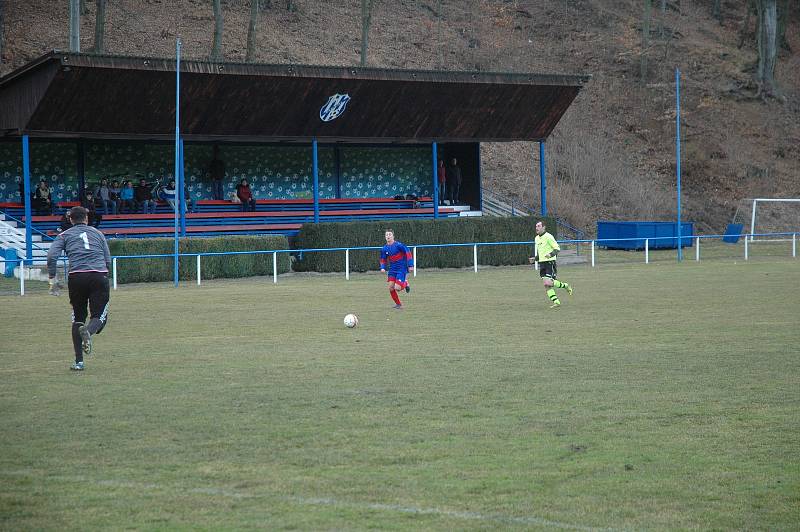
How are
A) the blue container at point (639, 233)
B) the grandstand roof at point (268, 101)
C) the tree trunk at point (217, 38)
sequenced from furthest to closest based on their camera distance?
1. the tree trunk at point (217, 38)
2. the blue container at point (639, 233)
3. the grandstand roof at point (268, 101)

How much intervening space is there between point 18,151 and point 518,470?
3515cm

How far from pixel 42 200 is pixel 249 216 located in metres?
7.36

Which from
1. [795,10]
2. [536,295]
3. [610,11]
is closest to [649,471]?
[536,295]

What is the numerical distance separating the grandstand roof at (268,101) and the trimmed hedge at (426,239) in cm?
433

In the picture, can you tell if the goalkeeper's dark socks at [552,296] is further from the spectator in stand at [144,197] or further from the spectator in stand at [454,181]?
the spectator in stand at [454,181]

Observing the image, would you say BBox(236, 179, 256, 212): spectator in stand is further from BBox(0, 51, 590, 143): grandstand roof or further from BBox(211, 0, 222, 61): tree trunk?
BBox(211, 0, 222, 61): tree trunk

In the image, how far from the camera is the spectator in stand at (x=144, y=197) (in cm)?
3925

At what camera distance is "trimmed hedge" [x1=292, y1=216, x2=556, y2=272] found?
37.5m

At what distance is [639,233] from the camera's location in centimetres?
4791

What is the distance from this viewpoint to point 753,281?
96.8 feet

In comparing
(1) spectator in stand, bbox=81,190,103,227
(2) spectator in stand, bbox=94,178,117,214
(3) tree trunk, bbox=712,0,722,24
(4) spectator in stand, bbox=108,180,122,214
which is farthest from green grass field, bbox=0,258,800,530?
(3) tree trunk, bbox=712,0,722,24

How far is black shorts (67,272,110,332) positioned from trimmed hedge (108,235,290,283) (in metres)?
18.6

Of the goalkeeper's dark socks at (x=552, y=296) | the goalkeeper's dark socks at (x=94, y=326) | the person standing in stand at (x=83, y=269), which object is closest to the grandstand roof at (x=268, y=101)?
the goalkeeper's dark socks at (x=552, y=296)

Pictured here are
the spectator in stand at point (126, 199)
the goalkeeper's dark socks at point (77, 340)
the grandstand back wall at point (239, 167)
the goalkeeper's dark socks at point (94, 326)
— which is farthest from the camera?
the grandstand back wall at point (239, 167)
